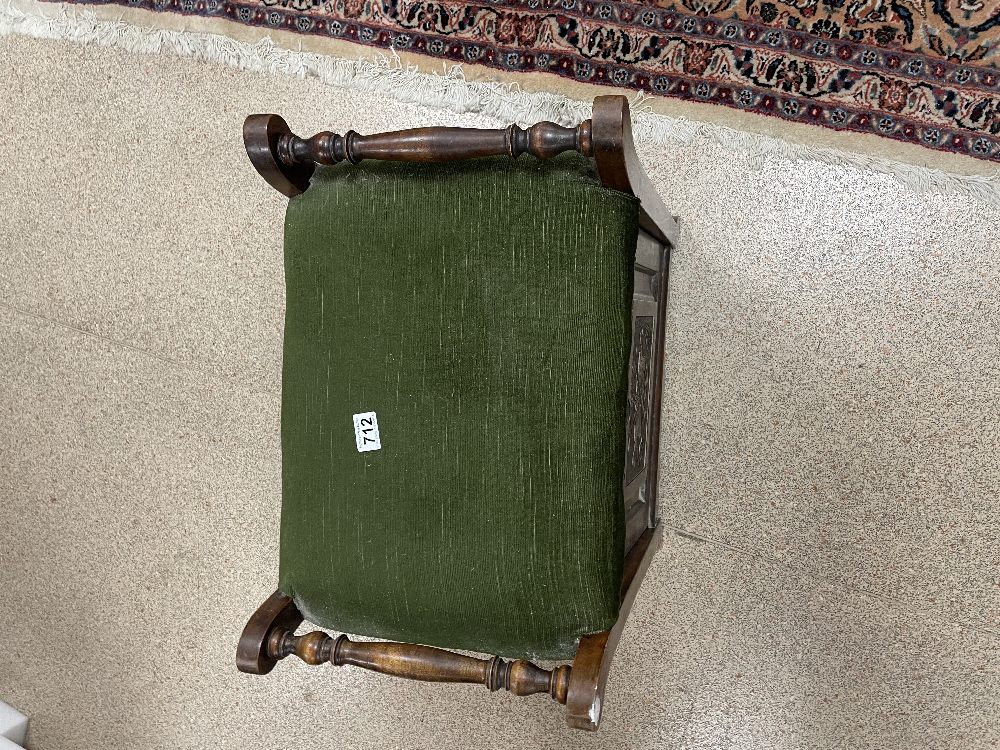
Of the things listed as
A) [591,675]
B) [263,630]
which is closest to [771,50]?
[591,675]

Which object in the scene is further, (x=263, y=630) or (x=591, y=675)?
(x=263, y=630)

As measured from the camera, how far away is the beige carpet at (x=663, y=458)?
1.10 m

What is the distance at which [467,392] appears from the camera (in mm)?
778

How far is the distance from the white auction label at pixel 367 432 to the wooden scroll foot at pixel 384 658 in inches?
8.2

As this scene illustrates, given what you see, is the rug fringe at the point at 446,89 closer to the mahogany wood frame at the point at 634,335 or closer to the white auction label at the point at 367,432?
the mahogany wood frame at the point at 634,335

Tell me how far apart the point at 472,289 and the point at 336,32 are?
773 mm

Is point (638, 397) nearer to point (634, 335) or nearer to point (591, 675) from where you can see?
point (634, 335)

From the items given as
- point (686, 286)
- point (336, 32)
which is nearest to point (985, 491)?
point (686, 286)

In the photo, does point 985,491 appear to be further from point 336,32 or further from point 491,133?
point 336,32

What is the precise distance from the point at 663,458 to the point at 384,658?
59 centimetres

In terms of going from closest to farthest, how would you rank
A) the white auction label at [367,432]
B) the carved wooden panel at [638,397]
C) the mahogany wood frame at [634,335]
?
the mahogany wood frame at [634,335], the white auction label at [367,432], the carved wooden panel at [638,397]

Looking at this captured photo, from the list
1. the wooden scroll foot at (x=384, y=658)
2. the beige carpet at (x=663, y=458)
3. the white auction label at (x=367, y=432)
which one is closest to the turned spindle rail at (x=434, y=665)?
the wooden scroll foot at (x=384, y=658)

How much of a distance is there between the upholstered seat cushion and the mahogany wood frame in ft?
0.11

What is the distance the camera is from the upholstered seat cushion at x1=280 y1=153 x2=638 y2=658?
0.74 metres
